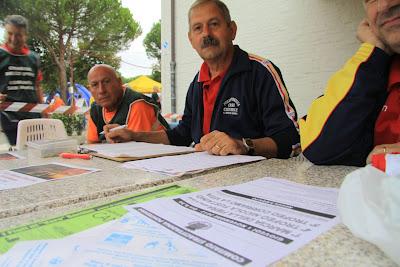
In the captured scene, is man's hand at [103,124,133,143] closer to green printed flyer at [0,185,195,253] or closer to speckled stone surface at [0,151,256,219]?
speckled stone surface at [0,151,256,219]

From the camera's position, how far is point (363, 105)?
1069 millimetres

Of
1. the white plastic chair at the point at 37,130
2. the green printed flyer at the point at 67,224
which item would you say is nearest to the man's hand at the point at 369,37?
the green printed flyer at the point at 67,224

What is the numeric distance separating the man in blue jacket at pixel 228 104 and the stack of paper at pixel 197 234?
63 cm

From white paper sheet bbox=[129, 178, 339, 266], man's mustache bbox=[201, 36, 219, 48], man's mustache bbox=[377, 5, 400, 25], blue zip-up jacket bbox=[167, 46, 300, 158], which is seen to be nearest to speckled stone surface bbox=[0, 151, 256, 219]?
white paper sheet bbox=[129, 178, 339, 266]

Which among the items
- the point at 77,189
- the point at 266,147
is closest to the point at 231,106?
the point at 266,147

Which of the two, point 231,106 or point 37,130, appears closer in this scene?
point 231,106

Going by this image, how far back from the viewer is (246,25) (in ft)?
15.1

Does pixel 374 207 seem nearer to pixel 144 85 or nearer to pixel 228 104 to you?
pixel 228 104

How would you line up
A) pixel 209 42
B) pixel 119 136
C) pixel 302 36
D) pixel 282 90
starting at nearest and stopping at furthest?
pixel 282 90, pixel 119 136, pixel 209 42, pixel 302 36

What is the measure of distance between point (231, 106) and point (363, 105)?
70cm

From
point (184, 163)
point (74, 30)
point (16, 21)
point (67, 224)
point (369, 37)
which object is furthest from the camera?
point (74, 30)

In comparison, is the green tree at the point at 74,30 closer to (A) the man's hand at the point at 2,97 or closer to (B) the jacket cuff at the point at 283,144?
(A) the man's hand at the point at 2,97

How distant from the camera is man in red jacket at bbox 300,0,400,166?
1064 mm

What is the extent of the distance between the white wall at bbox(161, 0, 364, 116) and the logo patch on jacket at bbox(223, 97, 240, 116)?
8.34 feet
